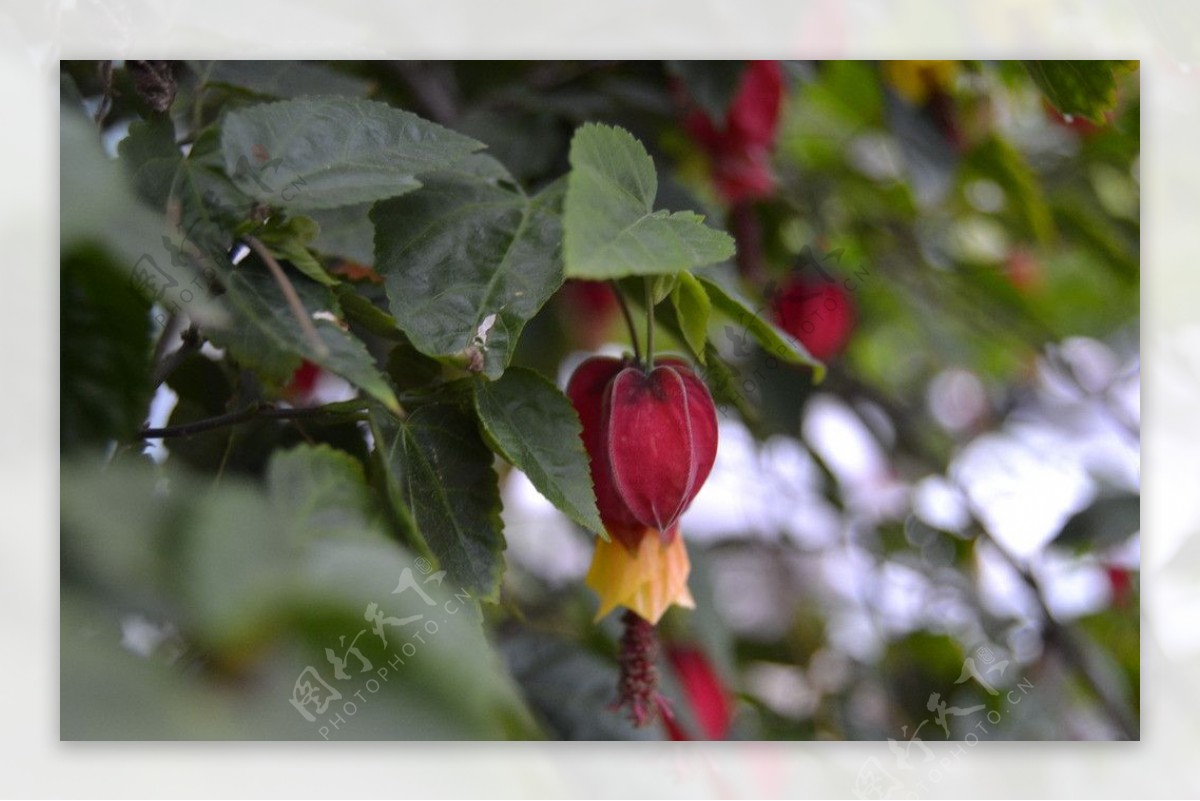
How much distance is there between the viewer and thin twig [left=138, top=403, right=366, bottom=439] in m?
0.44

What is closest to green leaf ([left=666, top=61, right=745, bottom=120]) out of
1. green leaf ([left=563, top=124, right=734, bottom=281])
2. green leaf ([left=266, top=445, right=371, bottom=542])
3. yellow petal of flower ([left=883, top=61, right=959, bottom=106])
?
yellow petal of flower ([left=883, top=61, right=959, bottom=106])

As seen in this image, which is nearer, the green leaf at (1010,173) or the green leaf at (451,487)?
the green leaf at (451,487)

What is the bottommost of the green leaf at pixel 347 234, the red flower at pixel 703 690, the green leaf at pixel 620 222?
A: the red flower at pixel 703 690

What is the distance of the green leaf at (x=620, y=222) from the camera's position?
34 centimetres

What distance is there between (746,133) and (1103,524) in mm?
385

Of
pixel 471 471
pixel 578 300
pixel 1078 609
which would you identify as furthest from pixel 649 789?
pixel 1078 609

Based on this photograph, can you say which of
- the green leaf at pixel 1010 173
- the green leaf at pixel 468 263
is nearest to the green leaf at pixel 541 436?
the green leaf at pixel 468 263

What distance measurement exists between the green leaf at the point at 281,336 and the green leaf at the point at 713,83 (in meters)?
0.34

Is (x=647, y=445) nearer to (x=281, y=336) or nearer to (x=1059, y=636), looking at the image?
(x=281, y=336)

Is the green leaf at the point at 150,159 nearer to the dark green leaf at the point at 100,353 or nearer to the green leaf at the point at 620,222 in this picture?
the dark green leaf at the point at 100,353

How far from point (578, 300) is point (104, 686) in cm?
65

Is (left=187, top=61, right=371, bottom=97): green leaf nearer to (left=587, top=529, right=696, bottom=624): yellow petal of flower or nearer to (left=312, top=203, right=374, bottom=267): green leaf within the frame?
(left=312, top=203, right=374, bottom=267): green leaf

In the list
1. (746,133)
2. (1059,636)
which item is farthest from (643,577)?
(1059,636)

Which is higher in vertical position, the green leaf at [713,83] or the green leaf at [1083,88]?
the green leaf at [1083,88]
